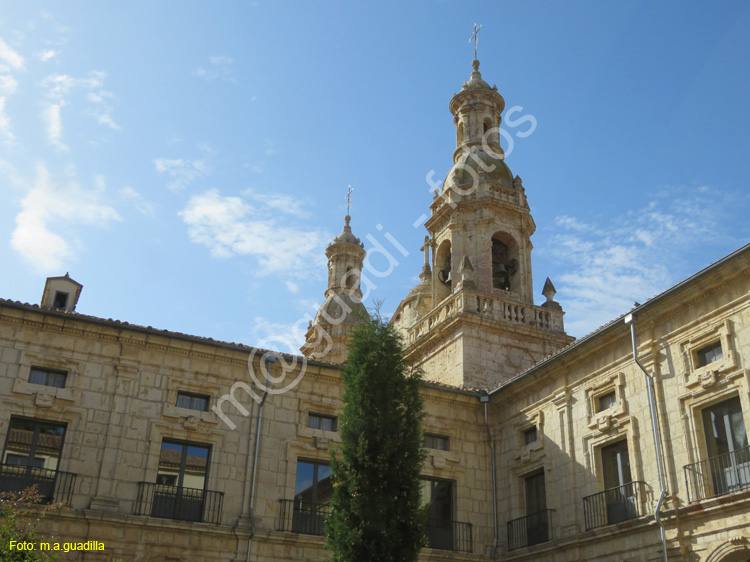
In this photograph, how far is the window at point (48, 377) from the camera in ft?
58.1

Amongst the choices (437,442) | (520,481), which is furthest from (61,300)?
(520,481)

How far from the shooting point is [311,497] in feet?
62.6

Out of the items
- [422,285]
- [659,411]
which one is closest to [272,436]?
[659,411]

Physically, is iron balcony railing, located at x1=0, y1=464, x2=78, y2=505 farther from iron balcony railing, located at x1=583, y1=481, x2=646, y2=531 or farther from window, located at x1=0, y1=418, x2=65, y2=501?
iron balcony railing, located at x1=583, y1=481, x2=646, y2=531

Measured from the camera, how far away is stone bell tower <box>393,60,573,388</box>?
82.2 feet

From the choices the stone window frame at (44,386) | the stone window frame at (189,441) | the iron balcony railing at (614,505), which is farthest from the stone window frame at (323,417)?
the iron balcony railing at (614,505)

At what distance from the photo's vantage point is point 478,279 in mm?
26969

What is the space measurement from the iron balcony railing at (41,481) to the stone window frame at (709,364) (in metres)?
12.8

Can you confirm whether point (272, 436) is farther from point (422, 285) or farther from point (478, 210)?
point (422, 285)

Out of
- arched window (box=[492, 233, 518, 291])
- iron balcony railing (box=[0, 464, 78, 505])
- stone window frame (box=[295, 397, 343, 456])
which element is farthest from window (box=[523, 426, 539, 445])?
iron balcony railing (box=[0, 464, 78, 505])

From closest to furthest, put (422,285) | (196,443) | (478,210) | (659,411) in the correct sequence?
(659,411) → (196,443) → (478,210) → (422,285)

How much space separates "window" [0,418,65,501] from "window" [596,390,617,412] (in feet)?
39.0

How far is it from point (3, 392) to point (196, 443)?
429cm

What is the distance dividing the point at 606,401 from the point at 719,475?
3716mm
